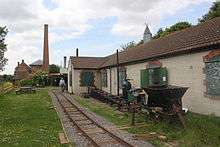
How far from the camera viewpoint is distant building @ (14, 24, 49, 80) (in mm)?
82438

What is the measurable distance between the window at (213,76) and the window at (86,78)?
1002 inches

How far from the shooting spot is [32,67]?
103m

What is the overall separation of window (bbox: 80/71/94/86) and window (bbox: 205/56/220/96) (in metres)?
25.5

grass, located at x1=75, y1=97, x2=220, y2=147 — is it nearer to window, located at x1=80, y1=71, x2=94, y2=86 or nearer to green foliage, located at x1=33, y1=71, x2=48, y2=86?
window, located at x1=80, y1=71, x2=94, y2=86

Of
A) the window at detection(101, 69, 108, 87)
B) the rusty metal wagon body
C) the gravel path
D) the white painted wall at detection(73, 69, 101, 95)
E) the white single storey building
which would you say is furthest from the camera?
the white painted wall at detection(73, 69, 101, 95)

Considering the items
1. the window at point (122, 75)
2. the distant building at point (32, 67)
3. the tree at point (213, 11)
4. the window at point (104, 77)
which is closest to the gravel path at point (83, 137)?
the window at point (122, 75)

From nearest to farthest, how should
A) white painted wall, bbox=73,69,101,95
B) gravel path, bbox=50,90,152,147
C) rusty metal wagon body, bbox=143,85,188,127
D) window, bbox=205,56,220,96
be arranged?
gravel path, bbox=50,90,152,147 → rusty metal wagon body, bbox=143,85,188,127 → window, bbox=205,56,220,96 → white painted wall, bbox=73,69,101,95

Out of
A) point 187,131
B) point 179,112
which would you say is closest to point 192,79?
point 179,112

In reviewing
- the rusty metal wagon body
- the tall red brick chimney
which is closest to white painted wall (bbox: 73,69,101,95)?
the rusty metal wagon body

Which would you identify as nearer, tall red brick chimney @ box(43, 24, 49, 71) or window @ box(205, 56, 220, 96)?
window @ box(205, 56, 220, 96)

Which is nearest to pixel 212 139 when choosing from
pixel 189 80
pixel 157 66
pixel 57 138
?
pixel 57 138

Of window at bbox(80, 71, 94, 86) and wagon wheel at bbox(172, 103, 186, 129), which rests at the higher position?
window at bbox(80, 71, 94, 86)

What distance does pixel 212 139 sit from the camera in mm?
10578

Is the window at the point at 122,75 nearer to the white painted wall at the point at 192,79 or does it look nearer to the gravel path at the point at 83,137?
the white painted wall at the point at 192,79
